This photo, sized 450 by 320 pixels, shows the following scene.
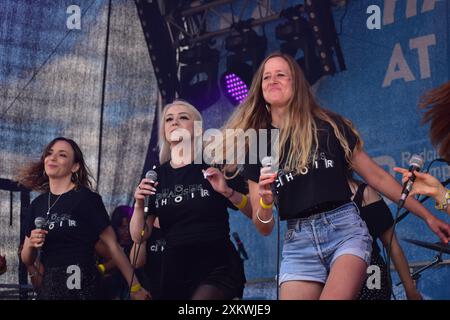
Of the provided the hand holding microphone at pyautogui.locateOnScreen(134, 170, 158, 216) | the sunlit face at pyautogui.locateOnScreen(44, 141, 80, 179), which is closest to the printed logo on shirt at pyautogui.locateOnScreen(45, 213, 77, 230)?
the sunlit face at pyautogui.locateOnScreen(44, 141, 80, 179)

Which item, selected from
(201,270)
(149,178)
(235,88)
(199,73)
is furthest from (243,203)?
(199,73)

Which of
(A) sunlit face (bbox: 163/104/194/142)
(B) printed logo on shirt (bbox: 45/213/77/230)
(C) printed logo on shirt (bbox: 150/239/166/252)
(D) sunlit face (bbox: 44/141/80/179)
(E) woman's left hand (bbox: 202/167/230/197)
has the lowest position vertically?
(C) printed logo on shirt (bbox: 150/239/166/252)

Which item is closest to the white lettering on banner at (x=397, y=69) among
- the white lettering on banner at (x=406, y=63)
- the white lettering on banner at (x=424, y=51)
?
the white lettering on banner at (x=406, y=63)

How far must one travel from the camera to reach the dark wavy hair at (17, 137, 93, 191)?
5.54 m

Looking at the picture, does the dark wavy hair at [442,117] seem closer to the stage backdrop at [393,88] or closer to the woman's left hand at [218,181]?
the woman's left hand at [218,181]

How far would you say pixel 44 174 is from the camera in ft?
18.6

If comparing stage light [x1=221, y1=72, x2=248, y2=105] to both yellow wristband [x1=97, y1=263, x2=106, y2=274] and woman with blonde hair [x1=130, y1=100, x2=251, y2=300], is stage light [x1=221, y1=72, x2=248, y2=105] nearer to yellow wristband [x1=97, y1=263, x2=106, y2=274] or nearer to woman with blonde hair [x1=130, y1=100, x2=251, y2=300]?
yellow wristband [x1=97, y1=263, x2=106, y2=274]

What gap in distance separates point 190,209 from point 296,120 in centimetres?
94

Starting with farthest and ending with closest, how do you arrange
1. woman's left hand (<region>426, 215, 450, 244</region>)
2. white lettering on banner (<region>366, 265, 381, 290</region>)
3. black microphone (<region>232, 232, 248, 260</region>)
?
black microphone (<region>232, 232, 248, 260</region>) < white lettering on banner (<region>366, 265, 381, 290</region>) < woman's left hand (<region>426, 215, 450, 244</region>)

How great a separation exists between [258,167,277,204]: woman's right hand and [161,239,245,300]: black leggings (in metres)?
0.83

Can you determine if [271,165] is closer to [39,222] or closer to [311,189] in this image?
[311,189]

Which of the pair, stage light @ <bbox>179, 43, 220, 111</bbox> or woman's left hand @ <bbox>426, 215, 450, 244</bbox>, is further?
stage light @ <bbox>179, 43, 220, 111</bbox>
